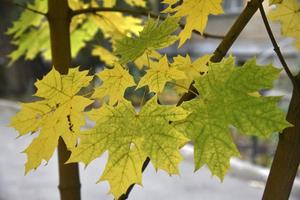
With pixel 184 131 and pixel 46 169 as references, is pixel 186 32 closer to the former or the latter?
pixel 184 131

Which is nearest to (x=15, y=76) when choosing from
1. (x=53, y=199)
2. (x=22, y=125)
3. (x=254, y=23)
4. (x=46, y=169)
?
(x=254, y=23)

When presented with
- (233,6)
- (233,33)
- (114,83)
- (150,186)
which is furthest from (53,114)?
(233,6)

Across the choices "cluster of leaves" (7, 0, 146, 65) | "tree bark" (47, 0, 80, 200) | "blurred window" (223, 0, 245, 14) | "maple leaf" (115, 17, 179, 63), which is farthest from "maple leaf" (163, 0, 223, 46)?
"blurred window" (223, 0, 245, 14)

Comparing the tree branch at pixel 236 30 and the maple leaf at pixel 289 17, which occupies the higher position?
the maple leaf at pixel 289 17

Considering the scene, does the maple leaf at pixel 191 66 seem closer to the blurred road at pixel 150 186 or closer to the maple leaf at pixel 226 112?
the maple leaf at pixel 226 112

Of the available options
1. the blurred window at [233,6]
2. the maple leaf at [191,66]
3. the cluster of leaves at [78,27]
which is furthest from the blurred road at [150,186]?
the blurred window at [233,6]

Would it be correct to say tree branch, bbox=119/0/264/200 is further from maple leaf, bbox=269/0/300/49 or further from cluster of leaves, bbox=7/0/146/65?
cluster of leaves, bbox=7/0/146/65
